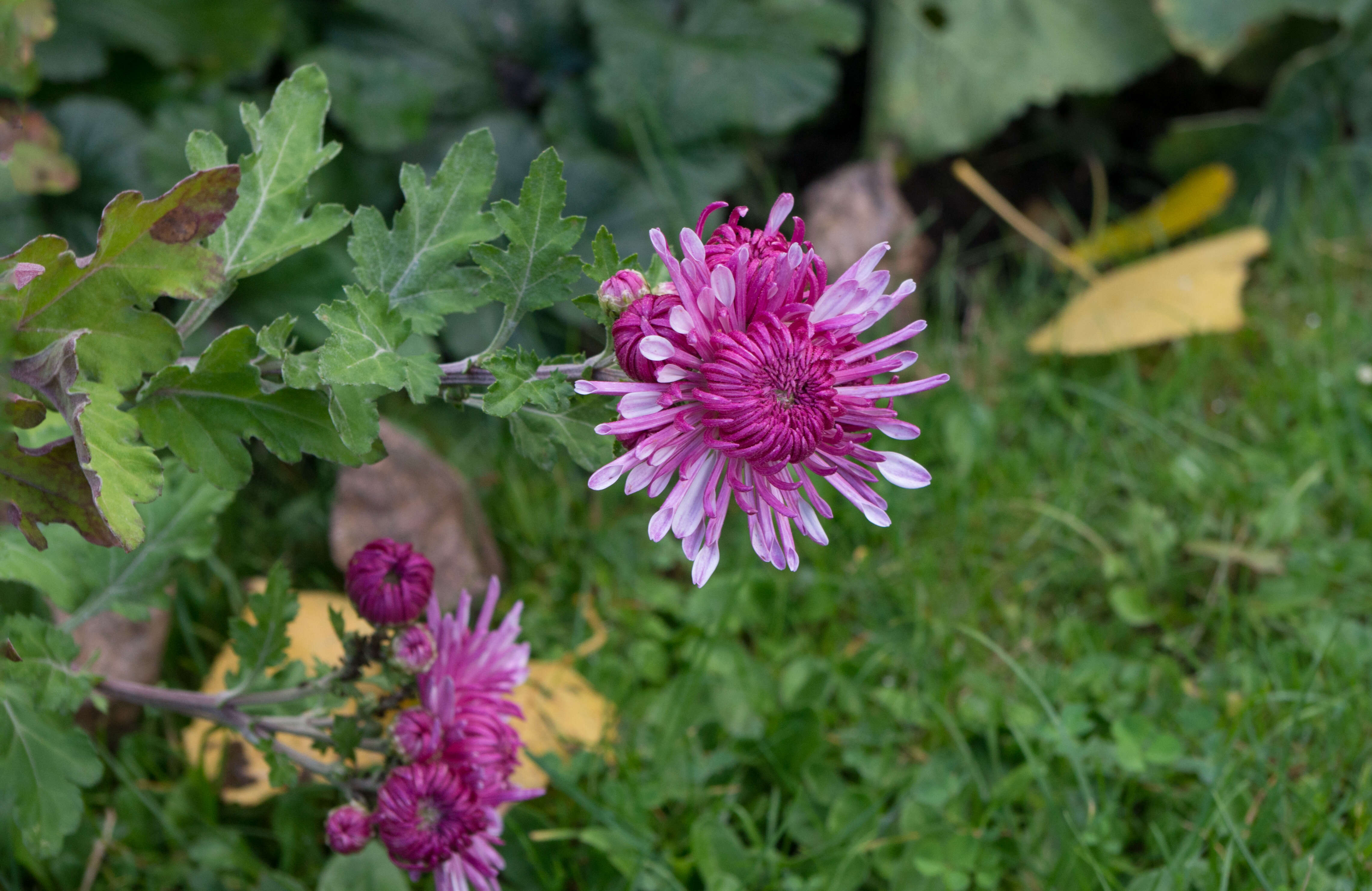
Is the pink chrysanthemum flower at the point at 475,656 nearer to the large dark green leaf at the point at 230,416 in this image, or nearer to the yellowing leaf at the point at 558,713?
the large dark green leaf at the point at 230,416

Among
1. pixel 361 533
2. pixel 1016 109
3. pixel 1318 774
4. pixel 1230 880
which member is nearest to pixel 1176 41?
pixel 1016 109

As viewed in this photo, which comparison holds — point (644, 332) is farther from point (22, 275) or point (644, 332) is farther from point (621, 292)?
point (22, 275)

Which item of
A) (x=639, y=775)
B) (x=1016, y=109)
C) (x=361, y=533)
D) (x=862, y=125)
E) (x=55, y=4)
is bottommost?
(x=639, y=775)

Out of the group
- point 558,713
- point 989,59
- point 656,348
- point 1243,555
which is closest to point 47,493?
point 656,348

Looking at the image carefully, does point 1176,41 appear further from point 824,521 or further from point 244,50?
point 244,50

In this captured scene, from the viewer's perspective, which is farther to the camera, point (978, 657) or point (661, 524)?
point (978, 657)

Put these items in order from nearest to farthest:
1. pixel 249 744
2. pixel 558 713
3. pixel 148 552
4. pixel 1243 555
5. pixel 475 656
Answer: pixel 475 656 < pixel 148 552 < pixel 249 744 < pixel 558 713 < pixel 1243 555
